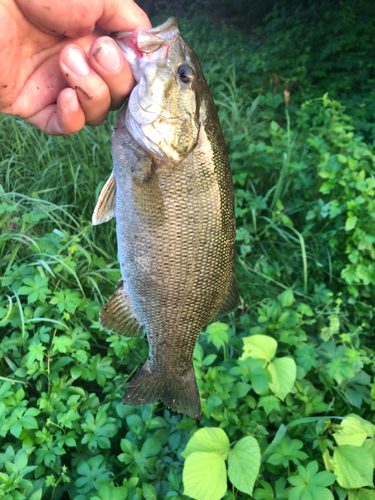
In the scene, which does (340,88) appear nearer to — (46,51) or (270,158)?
(270,158)

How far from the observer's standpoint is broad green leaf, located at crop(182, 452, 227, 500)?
4.28 ft

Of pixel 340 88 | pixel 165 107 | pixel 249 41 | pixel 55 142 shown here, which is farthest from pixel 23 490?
pixel 249 41

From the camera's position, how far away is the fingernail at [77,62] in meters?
1.21

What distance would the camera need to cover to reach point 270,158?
129 inches

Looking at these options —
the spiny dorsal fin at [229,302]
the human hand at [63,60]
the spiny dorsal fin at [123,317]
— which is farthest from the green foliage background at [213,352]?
the human hand at [63,60]

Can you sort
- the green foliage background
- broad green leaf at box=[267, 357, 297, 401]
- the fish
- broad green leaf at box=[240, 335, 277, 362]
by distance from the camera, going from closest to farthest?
the fish < the green foliage background < broad green leaf at box=[267, 357, 297, 401] < broad green leaf at box=[240, 335, 277, 362]

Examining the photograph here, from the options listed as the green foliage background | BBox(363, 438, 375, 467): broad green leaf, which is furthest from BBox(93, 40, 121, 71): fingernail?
BBox(363, 438, 375, 467): broad green leaf

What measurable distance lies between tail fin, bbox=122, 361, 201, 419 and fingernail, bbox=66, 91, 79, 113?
1181 millimetres

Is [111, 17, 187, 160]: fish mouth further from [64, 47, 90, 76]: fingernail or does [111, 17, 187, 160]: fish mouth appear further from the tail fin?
the tail fin

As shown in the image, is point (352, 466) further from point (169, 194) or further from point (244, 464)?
point (169, 194)

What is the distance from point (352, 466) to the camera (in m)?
1.48

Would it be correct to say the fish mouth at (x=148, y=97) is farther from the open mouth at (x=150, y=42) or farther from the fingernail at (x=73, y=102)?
the fingernail at (x=73, y=102)

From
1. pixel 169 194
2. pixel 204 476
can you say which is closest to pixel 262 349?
pixel 204 476

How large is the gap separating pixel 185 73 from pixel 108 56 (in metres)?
0.32
